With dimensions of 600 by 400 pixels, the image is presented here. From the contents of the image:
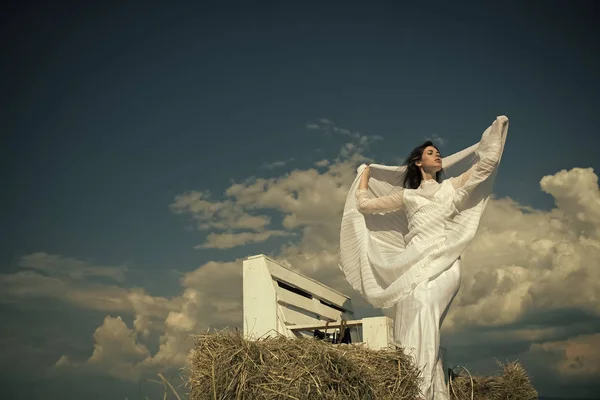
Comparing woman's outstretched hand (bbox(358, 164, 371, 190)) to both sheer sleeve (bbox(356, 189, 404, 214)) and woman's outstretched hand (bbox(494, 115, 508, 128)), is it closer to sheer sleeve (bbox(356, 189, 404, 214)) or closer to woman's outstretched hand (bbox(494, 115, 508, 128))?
sheer sleeve (bbox(356, 189, 404, 214))

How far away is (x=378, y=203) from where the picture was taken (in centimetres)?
509

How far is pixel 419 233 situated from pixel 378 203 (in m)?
0.56

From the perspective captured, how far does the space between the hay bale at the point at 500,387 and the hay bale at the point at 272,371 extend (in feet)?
5.88

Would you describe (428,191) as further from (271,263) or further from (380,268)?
(271,263)

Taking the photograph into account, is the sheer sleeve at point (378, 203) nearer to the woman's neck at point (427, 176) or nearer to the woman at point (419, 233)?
the woman at point (419, 233)

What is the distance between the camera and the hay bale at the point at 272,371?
2746mm

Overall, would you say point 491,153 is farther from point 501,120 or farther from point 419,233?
point 419,233

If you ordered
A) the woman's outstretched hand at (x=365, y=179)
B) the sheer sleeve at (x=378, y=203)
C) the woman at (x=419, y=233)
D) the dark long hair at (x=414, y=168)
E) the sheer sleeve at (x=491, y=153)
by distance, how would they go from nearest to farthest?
1. the woman at (x=419, y=233)
2. the sheer sleeve at (x=491, y=153)
3. the sheer sleeve at (x=378, y=203)
4. the dark long hair at (x=414, y=168)
5. the woman's outstretched hand at (x=365, y=179)

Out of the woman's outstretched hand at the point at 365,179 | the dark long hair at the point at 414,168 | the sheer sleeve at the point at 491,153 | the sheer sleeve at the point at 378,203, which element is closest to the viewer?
the sheer sleeve at the point at 491,153

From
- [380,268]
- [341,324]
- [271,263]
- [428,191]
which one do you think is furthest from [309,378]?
[428,191]

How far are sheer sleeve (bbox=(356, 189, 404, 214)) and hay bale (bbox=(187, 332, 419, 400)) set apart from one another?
2.16m

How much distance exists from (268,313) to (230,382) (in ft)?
5.11

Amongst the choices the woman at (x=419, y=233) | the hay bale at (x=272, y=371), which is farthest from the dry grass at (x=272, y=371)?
the woman at (x=419, y=233)

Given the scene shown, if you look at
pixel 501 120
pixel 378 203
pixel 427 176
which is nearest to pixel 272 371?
pixel 378 203
